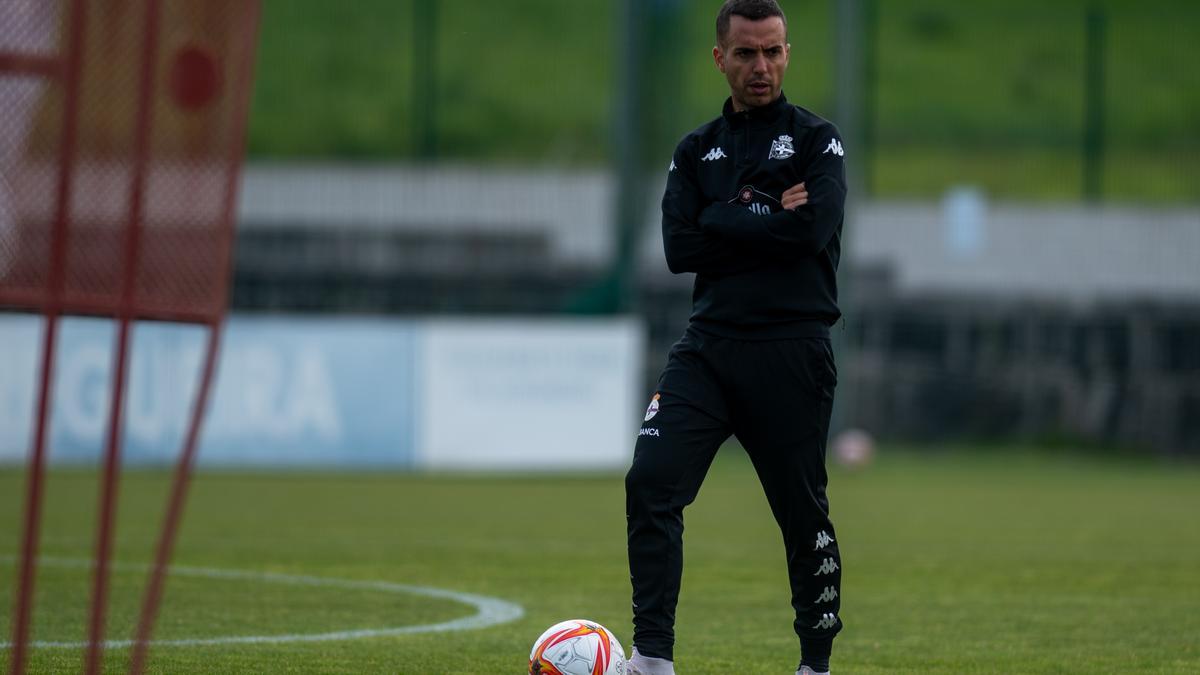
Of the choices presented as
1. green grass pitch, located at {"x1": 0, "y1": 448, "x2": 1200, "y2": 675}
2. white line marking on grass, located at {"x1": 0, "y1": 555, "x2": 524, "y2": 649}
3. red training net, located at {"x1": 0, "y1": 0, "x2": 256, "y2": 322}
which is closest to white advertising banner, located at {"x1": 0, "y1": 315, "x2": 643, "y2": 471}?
green grass pitch, located at {"x1": 0, "y1": 448, "x2": 1200, "y2": 675}

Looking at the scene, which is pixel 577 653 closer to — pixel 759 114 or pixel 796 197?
pixel 796 197

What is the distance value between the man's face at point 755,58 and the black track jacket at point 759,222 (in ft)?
0.28

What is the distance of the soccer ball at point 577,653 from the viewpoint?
5.25m

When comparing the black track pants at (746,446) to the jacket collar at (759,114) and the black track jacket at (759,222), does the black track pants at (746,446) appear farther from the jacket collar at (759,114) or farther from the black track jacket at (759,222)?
the jacket collar at (759,114)

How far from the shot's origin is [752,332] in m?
5.27

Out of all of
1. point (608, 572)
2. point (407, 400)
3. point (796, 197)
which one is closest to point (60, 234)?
point (796, 197)

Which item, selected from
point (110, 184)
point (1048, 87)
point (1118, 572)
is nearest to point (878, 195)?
point (1048, 87)

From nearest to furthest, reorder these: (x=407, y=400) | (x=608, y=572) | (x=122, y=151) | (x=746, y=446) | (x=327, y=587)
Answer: (x=122, y=151) → (x=746, y=446) → (x=327, y=587) → (x=608, y=572) → (x=407, y=400)

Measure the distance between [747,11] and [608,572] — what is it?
4.42 m

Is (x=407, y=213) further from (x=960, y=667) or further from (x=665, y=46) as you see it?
(x=960, y=667)

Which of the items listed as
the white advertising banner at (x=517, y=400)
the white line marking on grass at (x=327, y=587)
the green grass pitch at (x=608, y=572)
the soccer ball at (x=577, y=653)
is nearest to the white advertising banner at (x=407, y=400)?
the white advertising banner at (x=517, y=400)

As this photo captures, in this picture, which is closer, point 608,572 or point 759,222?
point 759,222

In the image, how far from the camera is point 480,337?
17.6 m

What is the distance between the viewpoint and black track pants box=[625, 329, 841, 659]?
5.20 m
